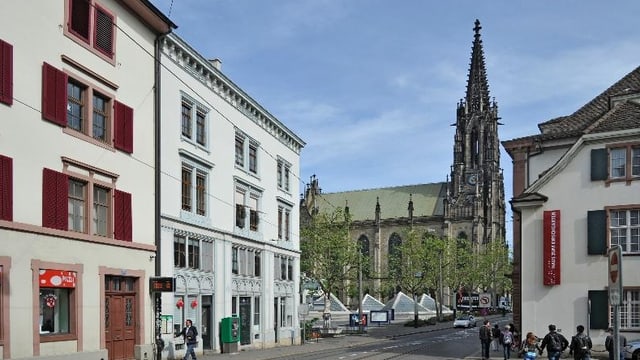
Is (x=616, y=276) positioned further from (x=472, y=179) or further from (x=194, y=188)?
(x=472, y=179)

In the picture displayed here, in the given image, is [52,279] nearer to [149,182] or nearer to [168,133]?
[149,182]

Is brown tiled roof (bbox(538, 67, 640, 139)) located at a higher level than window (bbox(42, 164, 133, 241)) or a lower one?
higher

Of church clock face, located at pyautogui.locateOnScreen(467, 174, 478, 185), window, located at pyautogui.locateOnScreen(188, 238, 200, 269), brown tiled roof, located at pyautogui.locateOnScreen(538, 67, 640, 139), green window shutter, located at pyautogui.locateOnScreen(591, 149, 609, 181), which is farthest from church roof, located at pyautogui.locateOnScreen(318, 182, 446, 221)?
green window shutter, located at pyautogui.locateOnScreen(591, 149, 609, 181)

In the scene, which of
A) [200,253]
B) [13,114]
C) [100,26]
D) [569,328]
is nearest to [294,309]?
[200,253]

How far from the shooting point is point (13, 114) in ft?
64.3

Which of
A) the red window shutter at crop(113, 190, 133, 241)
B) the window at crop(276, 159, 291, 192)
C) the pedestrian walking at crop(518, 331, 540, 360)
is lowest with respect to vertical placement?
the pedestrian walking at crop(518, 331, 540, 360)

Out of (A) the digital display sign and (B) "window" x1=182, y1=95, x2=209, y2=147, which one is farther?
(B) "window" x1=182, y1=95, x2=209, y2=147

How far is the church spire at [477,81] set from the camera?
419 feet

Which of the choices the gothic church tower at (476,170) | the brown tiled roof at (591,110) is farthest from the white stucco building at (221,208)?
the gothic church tower at (476,170)

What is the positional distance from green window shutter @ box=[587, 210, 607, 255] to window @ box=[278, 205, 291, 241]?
18.0m

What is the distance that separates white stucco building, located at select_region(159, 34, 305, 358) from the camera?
29016 millimetres

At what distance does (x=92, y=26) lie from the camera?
2345 cm

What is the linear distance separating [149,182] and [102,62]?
4.77 m

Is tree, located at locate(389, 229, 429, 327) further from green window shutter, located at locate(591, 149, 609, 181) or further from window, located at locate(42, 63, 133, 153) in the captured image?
window, located at locate(42, 63, 133, 153)
